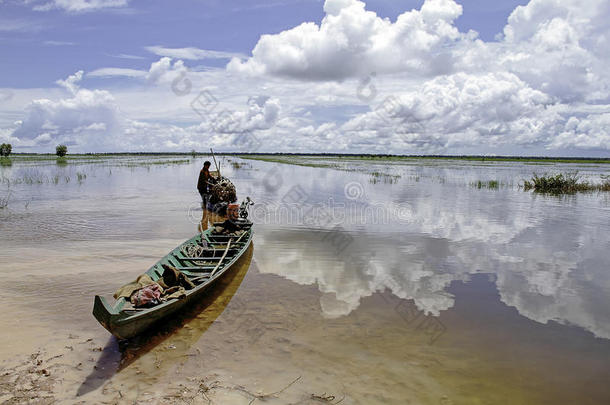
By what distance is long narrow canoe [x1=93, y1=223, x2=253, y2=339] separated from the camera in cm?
500

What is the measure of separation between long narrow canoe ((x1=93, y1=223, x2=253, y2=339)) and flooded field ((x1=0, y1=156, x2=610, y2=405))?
0.38 m

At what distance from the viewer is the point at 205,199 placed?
56.2 feet

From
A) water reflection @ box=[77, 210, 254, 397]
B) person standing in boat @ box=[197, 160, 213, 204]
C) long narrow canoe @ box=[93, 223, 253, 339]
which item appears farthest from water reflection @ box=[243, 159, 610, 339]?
person standing in boat @ box=[197, 160, 213, 204]

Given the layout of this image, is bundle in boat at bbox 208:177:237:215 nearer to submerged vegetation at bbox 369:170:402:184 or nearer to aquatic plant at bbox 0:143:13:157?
submerged vegetation at bbox 369:170:402:184

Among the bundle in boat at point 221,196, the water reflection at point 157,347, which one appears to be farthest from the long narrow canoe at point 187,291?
the bundle in boat at point 221,196

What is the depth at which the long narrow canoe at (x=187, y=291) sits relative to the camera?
5.00 m

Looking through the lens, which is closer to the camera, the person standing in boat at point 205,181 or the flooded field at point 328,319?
the flooded field at point 328,319

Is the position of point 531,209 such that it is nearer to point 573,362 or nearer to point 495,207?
point 495,207

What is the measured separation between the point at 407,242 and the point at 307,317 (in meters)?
6.26

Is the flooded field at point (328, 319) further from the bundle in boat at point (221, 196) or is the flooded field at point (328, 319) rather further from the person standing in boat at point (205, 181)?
the person standing in boat at point (205, 181)

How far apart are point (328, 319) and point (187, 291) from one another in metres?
2.51

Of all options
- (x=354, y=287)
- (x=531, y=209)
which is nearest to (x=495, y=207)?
(x=531, y=209)

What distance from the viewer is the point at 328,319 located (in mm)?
6812

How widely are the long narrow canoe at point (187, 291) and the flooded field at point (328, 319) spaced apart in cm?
38
